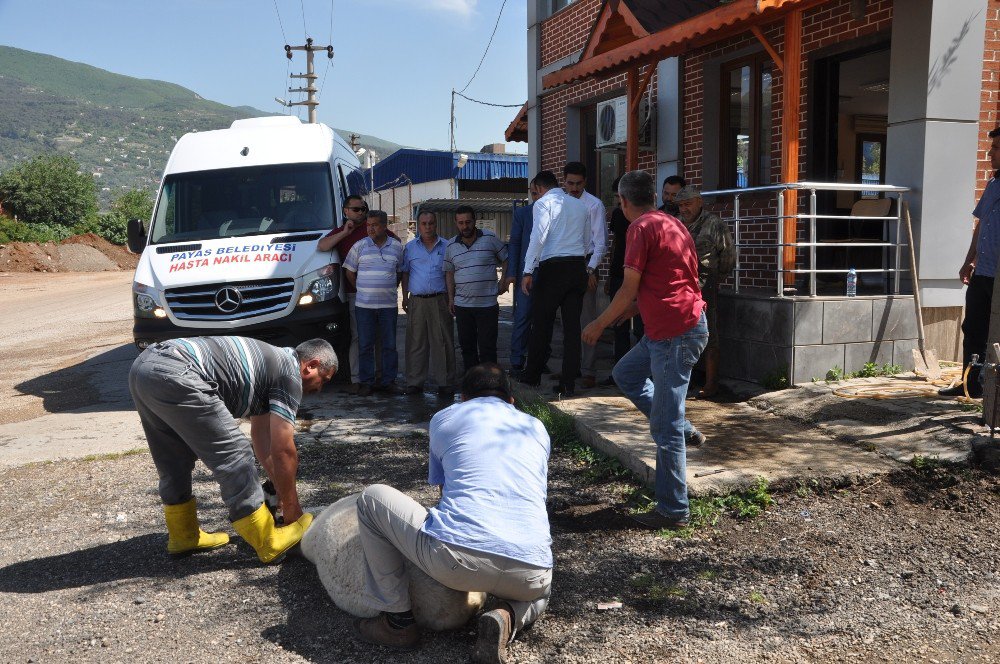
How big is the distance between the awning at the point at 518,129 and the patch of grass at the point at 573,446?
9.11 metres

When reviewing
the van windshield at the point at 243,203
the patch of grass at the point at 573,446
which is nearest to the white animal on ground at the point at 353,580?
the patch of grass at the point at 573,446

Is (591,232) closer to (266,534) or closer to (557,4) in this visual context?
(266,534)

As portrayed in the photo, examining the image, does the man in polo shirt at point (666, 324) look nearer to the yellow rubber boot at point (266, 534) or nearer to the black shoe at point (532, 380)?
the yellow rubber boot at point (266, 534)

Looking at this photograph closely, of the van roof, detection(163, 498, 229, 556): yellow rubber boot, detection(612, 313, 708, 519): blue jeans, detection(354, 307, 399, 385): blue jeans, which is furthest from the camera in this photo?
the van roof

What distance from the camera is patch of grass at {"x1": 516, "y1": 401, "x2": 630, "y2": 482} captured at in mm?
5562

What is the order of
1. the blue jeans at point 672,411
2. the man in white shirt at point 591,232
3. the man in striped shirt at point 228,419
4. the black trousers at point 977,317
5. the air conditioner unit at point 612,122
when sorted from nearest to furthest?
the man in striped shirt at point 228,419, the blue jeans at point 672,411, the black trousers at point 977,317, the man in white shirt at point 591,232, the air conditioner unit at point 612,122

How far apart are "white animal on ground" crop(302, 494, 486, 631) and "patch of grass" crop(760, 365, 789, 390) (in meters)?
4.18

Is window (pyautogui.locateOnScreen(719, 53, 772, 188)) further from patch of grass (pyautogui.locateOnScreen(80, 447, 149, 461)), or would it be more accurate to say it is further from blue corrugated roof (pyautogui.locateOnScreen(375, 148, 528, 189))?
blue corrugated roof (pyautogui.locateOnScreen(375, 148, 528, 189))

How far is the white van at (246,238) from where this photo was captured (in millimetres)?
7961

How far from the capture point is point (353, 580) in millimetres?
3656

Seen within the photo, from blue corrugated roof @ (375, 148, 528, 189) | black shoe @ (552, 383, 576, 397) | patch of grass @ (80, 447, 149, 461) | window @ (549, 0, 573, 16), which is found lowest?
patch of grass @ (80, 447, 149, 461)

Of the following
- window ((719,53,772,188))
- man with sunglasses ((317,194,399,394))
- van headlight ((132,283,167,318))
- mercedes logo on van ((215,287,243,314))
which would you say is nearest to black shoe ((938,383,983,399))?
window ((719,53,772,188))

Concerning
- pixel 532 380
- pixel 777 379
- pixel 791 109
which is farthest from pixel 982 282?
pixel 532 380

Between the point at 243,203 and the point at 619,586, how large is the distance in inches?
254
